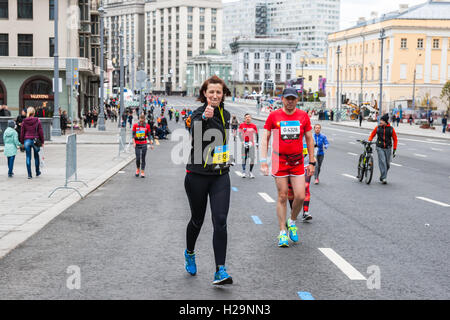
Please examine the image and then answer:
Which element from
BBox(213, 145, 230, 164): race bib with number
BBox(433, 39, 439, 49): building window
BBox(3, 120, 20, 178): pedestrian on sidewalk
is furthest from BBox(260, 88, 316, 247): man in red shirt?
BBox(433, 39, 439, 49): building window

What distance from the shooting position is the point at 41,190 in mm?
14055

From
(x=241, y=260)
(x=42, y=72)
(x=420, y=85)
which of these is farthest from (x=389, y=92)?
(x=241, y=260)

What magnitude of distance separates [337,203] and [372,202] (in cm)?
75

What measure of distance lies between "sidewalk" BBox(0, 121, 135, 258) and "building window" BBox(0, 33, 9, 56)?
2776 cm

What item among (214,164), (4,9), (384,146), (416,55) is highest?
(4,9)

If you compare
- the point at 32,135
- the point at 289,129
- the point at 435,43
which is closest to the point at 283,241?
the point at 289,129

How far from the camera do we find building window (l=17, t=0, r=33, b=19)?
5103 cm

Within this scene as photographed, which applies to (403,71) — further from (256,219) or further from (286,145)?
(286,145)

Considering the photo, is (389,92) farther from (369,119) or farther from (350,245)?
(350,245)

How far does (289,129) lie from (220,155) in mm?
2225

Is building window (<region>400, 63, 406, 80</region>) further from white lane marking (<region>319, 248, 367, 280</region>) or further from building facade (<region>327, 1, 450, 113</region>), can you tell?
white lane marking (<region>319, 248, 367, 280</region>)

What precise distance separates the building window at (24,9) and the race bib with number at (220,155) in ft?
159

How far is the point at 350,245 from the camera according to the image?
8.67m

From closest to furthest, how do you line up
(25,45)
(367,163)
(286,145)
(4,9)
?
(286,145) → (367,163) → (4,9) → (25,45)
